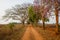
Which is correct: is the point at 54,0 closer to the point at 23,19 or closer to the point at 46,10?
the point at 46,10

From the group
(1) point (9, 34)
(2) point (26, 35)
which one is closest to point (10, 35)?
(1) point (9, 34)

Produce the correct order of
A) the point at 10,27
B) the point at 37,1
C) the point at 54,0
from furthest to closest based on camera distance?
the point at 10,27
the point at 37,1
the point at 54,0

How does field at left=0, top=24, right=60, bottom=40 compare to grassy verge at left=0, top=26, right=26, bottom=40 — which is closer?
grassy verge at left=0, top=26, right=26, bottom=40

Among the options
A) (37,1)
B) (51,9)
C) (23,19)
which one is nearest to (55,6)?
(51,9)

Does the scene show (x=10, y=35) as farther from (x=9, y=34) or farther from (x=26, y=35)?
(x=26, y=35)

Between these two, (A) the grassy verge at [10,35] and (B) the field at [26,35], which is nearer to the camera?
(A) the grassy verge at [10,35]

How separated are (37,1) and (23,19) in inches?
1468

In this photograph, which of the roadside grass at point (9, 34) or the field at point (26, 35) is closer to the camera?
the roadside grass at point (9, 34)

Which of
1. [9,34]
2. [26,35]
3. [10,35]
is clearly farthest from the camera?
[9,34]

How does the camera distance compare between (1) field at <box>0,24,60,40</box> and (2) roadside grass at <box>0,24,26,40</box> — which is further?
(1) field at <box>0,24,60,40</box>

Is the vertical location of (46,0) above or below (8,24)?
above

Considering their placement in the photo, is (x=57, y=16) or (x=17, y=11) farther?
(x=17, y=11)

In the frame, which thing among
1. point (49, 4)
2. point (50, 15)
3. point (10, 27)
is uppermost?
point (49, 4)

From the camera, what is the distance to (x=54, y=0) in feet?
71.9
